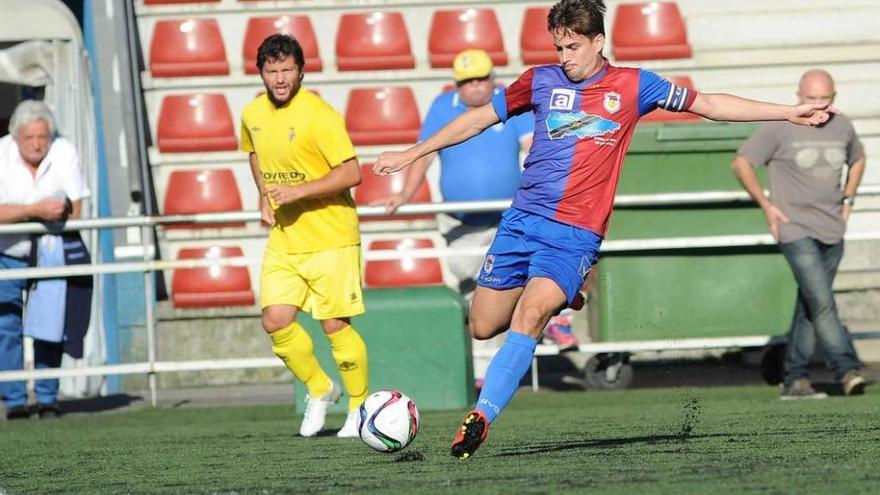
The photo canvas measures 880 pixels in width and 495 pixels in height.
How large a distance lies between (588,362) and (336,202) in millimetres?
3660

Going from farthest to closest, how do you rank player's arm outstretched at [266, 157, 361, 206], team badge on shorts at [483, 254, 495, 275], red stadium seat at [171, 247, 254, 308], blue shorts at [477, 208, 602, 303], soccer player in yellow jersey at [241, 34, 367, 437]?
red stadium seat at [171, 247, 254, 308], soccer player in yellow jersey at [241, 34, 367, 437], player's arm outstretched at [266, 157, 361, 206], team badge on shorts at [483, 254, 495, 275], blue shorts at [477, 208, 602, 303]

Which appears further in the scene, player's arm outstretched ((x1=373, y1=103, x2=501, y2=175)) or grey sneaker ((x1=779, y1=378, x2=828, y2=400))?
grey sneaker ((x1=779, y1=378, x2=828, y2=400))

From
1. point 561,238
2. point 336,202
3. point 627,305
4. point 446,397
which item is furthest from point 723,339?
point 561,238

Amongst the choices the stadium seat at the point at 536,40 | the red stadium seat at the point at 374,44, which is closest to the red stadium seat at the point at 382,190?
the red stadium seat at the point at 374,44

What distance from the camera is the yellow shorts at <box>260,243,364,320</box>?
A: 29.0ft

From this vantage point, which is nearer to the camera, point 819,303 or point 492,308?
point 492,308

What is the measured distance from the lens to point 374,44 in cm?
1422

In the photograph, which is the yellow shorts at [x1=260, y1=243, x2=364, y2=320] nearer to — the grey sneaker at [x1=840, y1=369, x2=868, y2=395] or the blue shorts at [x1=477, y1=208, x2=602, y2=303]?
the blue shorts at [x1=477, y1=208, x2=602, y2=303]

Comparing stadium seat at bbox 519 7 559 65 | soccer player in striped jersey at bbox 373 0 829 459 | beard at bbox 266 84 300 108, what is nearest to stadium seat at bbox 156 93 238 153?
stadium seat at bbox 519 7 559 65

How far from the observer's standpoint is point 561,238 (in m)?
7.18

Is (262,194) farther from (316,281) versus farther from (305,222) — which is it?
(316,281)

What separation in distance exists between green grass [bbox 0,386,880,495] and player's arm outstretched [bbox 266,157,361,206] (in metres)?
1.27

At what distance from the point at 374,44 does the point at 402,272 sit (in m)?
2.20

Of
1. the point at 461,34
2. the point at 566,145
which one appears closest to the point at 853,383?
the point at 566,145
